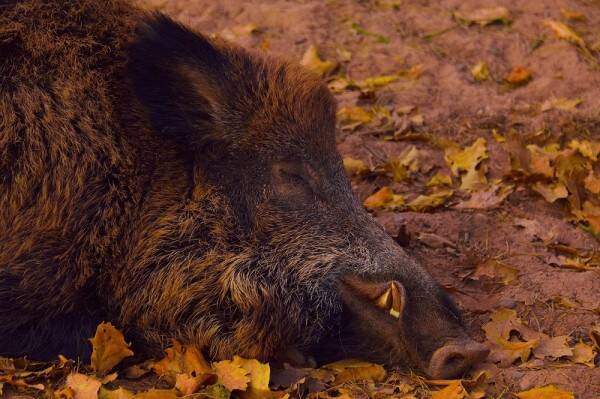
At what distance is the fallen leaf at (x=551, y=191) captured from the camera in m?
5.43

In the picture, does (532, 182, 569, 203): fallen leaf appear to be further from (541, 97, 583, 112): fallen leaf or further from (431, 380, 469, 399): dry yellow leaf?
(431, 380, 469, 399): dry yellow leaf

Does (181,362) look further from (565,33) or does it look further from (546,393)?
(565,33)

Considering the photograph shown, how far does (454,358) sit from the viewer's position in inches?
145

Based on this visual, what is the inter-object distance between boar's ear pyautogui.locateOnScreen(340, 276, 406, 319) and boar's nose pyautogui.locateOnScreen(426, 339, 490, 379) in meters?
0.23

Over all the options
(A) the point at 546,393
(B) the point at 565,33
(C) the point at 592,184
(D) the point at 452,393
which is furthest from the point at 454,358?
(B) the point at 565,33

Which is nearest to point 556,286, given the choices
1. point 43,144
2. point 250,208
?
point 250,208

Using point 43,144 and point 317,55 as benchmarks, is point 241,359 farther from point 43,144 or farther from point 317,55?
point 317,55

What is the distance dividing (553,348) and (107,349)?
1901 millimetres

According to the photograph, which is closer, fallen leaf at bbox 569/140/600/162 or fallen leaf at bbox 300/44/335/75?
fallen leaf at bbox 569/140/600/162

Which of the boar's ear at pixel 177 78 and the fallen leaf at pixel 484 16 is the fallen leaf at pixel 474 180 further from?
the fallen leaf at pixel 484 16

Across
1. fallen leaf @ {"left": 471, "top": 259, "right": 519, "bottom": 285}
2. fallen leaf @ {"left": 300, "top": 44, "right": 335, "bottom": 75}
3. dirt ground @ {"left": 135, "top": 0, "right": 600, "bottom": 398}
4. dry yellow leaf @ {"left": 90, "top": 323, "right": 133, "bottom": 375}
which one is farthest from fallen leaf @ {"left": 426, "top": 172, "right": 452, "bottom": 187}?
dry yellow leaf @ {"left": 90, "top": 323, "right": 133, "bottom": 375}

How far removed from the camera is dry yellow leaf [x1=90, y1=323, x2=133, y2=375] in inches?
148

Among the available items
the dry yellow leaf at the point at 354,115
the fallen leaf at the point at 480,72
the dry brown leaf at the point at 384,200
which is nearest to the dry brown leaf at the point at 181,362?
the dry brown leaf at the point at 384,200

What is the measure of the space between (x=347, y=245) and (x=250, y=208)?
46cm
